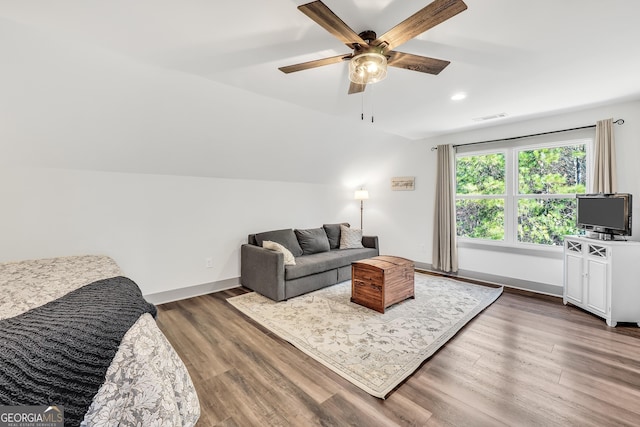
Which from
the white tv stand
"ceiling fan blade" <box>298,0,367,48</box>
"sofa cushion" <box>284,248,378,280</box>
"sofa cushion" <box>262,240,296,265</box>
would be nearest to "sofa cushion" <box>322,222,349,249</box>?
"sofa cushion" <box>284,248,378,280</box>

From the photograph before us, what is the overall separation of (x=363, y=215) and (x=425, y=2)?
15.1 feet

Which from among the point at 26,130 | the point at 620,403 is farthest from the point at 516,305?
the point at 26,130

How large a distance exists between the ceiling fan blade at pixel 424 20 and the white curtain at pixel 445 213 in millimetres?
3353

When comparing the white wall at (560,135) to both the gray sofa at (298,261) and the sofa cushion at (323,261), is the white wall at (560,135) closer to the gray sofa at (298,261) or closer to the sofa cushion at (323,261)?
the sofa cushion at (323,261)

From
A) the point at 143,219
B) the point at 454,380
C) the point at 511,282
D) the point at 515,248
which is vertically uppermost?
the point at 143,219

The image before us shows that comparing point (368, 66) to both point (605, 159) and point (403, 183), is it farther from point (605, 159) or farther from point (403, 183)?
point (403, 183)

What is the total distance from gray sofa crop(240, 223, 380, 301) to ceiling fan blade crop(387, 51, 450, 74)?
2.38m

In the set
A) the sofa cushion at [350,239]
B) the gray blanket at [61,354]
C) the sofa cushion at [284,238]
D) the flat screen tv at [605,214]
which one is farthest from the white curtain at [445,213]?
the gray blanket at [61,354]

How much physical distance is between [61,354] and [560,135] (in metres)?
5.18

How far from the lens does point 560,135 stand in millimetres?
3645

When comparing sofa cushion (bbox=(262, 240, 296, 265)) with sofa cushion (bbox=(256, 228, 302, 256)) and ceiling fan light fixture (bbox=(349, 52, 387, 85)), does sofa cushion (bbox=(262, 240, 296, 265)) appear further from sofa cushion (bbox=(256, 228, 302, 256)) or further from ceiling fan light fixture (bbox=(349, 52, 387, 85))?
ceiling fan light fixture (bbox=(349, 52, 387, 85))

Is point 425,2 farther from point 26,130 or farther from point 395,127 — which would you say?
point 26,130

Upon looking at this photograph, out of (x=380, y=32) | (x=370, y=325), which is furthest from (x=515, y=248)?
(x=380, y=32)

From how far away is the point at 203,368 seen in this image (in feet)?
6.85
